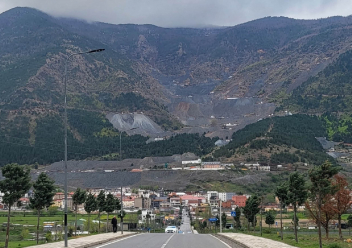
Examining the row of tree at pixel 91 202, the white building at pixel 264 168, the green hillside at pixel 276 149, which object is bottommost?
the row of tree at pixel 91 202

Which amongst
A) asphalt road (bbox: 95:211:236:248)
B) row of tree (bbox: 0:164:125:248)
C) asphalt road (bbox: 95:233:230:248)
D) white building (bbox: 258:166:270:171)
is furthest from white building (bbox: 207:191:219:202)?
asphalt road (bbox: 95:233:230:248)

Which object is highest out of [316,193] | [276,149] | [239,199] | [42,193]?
[276,149]

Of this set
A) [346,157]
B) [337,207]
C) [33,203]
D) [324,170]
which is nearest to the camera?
[324,170]

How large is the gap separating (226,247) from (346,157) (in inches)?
5826

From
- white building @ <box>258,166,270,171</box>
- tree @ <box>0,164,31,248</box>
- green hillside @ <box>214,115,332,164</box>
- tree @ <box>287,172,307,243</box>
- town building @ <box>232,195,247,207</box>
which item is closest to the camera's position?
tree @ <box>0,164,31,248</box>

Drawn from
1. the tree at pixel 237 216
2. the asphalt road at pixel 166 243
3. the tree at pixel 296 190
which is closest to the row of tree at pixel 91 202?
the asphalt road at pixel 166 243

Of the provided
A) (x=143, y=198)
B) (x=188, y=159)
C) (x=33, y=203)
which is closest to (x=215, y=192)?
(x=143, y=198)

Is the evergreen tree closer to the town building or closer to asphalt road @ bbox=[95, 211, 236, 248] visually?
asphalt road @ bbox=[95, 211, 236, 248]

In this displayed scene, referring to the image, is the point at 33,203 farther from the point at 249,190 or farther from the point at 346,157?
the point at 346,157

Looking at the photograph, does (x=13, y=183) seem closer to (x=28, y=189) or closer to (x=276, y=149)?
(x=28, y=189)

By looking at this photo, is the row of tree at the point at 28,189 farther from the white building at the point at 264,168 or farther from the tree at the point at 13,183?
the white building at the point at 264,168

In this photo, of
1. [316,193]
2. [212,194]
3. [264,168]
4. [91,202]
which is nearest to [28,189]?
[316,193]

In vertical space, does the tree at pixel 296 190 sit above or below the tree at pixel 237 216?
above

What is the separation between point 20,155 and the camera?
196 metres
